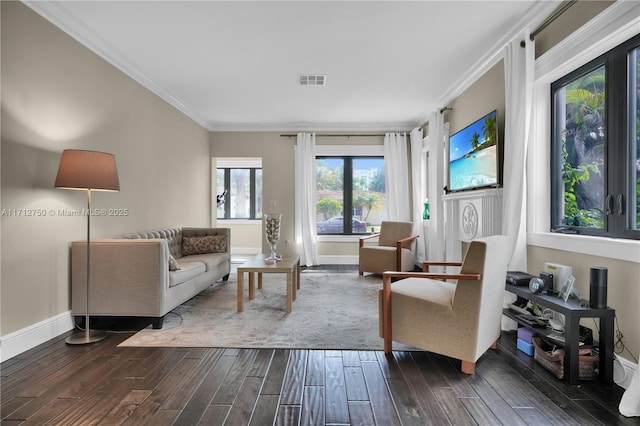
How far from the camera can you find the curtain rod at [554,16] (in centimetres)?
236

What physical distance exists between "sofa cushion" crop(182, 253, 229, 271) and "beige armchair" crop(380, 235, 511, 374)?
7.92ft

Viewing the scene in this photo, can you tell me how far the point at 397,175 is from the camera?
6.34 meters

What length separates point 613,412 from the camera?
174cm

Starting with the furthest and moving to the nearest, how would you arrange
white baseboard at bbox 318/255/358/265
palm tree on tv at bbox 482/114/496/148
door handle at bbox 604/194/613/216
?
1. white baseboard at bbox 318/255/358/265
2. palm tree on tv at bbox 482/114/496/148
3. door handle at bbox 604/194/613/216

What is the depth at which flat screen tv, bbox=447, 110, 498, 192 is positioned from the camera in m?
3.32

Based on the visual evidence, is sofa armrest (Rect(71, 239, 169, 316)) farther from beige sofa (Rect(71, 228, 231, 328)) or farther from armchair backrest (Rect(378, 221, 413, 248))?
armchair backrest (Rect(378, 221, 413, 248))

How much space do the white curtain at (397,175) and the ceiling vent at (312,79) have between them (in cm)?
248

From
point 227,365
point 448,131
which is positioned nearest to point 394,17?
point 448,131

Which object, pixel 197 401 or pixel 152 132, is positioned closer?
pixel 197 401

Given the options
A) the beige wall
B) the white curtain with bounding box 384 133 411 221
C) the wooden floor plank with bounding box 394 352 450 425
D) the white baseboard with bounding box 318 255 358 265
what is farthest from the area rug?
the white curtain with bounding box 384 133 411 221

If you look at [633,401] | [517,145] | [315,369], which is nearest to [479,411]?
[633,401]

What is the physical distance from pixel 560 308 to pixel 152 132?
465 cm

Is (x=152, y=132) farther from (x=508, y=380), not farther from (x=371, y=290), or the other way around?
(x=508, y=380)

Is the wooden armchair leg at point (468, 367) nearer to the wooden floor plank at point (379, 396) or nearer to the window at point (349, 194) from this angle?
the wooden floor plank at point (379, 396)
